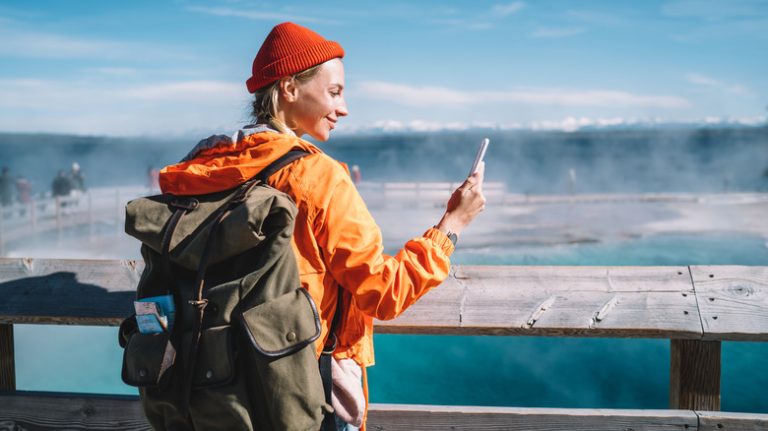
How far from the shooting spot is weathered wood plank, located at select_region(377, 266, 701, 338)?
2227mm

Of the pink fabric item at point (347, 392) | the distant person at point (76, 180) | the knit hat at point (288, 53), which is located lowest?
the distant person at point (76, 180)

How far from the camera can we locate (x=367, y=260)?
156cm

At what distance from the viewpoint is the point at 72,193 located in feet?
71.8

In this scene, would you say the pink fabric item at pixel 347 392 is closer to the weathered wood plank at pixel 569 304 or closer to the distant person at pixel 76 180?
the weathered wood plank at pixel 569 304

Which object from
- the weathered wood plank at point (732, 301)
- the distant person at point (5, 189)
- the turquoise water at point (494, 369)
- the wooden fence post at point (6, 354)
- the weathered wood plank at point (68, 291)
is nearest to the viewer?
the weathered wood plank at point (732, 301)

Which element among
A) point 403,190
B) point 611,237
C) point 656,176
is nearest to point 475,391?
point 611,237

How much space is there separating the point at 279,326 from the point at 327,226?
0.25 metres

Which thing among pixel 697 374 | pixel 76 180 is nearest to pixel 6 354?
pixel 697 374

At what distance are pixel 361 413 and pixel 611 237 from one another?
52.7 feet

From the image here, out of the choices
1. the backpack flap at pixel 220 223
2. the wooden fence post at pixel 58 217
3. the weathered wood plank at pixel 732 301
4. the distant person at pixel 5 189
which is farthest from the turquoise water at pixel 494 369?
the distant person at pixel 5 189

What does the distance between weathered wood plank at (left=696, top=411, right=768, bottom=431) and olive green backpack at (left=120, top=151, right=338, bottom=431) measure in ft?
4.52

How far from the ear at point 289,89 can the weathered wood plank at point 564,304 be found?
2.87ft

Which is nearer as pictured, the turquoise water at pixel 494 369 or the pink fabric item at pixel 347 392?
the pink fabric item at pixel 347 392

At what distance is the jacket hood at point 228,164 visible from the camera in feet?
5.10
